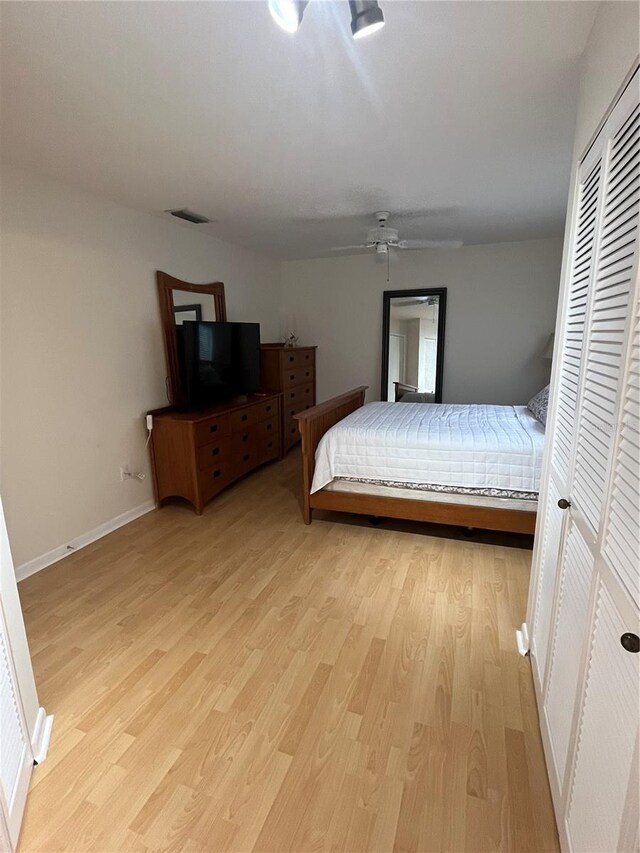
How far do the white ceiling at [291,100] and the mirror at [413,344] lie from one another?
1922 mm

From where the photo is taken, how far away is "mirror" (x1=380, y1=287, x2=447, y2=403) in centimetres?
486

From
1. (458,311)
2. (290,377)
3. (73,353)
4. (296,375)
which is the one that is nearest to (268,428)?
(290,377)

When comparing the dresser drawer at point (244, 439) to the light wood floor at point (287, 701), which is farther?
the dresser drawer at point (244, 439)

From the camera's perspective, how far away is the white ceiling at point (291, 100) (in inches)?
51.4

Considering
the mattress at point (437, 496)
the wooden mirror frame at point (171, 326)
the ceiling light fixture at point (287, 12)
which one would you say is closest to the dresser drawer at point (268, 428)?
the wooden mirror frame at point (171, 326)

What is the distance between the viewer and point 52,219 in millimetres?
2514

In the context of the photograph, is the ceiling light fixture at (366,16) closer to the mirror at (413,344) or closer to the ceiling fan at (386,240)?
the ceiling fan at (386,240)

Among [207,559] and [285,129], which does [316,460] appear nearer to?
[207,559]

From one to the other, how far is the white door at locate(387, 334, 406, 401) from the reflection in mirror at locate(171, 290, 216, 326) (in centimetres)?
224

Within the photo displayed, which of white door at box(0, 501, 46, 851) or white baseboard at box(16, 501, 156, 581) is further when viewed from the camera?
white baseboard at box(16, 501, 156, 581)

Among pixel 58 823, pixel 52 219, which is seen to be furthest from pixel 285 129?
pixel 58 823

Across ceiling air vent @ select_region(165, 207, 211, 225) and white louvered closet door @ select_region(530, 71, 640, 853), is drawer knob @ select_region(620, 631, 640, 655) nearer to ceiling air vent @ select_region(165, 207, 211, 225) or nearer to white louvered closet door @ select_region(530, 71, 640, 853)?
white louvered closet door @ select_region(530, 71, 640, 853)

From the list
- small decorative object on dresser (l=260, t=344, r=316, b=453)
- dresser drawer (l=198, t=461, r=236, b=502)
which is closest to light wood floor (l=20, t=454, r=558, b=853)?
dresser drawer (l=198, t=461, r=236, b=502)

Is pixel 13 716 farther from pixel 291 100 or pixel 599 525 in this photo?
pixel 291 100
